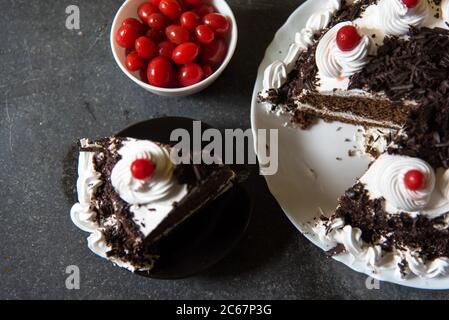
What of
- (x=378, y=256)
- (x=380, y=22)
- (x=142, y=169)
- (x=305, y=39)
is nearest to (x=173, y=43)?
(x=305, y=39)

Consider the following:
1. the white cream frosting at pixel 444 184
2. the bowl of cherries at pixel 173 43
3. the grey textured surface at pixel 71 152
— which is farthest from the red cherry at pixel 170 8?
the white cream frosting at pixel 444 184

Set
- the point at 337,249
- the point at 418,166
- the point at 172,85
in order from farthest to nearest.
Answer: the point at 172,85
the point at 337,249
the point at 418,166

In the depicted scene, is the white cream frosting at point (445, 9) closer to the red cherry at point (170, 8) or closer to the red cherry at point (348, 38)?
the red cherry at point (348, 38)

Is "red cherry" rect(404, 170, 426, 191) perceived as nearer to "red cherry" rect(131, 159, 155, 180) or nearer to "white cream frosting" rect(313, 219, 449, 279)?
"white cream frosting" rect(313, 219, 449, 279)

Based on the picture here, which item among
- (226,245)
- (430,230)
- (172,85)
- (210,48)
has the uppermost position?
(210,48)

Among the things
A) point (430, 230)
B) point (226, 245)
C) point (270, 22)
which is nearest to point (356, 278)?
point (430, 230)

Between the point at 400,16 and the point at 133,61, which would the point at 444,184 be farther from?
the point at 133,61

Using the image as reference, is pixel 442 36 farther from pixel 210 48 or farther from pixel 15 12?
pixel 15 12
